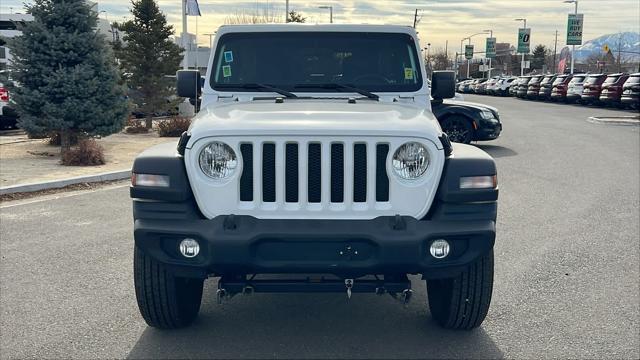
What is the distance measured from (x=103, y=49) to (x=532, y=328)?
11.9m

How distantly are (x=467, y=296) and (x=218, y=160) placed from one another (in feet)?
5.74

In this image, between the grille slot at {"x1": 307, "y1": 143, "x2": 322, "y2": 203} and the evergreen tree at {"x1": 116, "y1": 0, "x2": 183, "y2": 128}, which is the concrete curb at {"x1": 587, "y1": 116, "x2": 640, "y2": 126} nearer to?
the evergreen tree at {"x1": 116, "y1": 0, "x2": 183, "y2": 128}

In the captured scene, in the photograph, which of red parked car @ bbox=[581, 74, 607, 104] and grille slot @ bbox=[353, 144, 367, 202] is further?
red parked car @ bbox=[581, 74, 607, 104]

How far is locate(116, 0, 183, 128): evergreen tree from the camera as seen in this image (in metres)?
20.9

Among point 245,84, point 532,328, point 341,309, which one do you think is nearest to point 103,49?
point 245,84

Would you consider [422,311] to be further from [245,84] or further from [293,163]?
[245,84]

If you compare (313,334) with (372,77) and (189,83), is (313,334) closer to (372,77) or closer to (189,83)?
(372,77)

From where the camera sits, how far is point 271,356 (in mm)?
3980

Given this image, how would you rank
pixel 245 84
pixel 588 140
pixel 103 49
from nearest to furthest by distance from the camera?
pixel 245 84 < pixel 103 49 < pixel 588 140

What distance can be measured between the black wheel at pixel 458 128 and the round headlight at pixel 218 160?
1190 centimetres

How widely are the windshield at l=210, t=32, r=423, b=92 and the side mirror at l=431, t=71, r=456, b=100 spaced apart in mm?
345

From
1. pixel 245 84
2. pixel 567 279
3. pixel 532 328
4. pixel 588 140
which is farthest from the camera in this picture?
pixel 588 140

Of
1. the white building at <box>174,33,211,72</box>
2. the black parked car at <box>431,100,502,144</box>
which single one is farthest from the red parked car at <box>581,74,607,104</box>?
the black parked car at <box>431,100,502,144</box>

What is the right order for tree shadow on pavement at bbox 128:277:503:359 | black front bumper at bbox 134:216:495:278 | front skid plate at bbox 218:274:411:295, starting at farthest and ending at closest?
tree shadow on pavement at bbox 128:277:503:359 < front skid plate at bbox 218:274:411:295 < black front bumper at bbox 134:216:495:278
